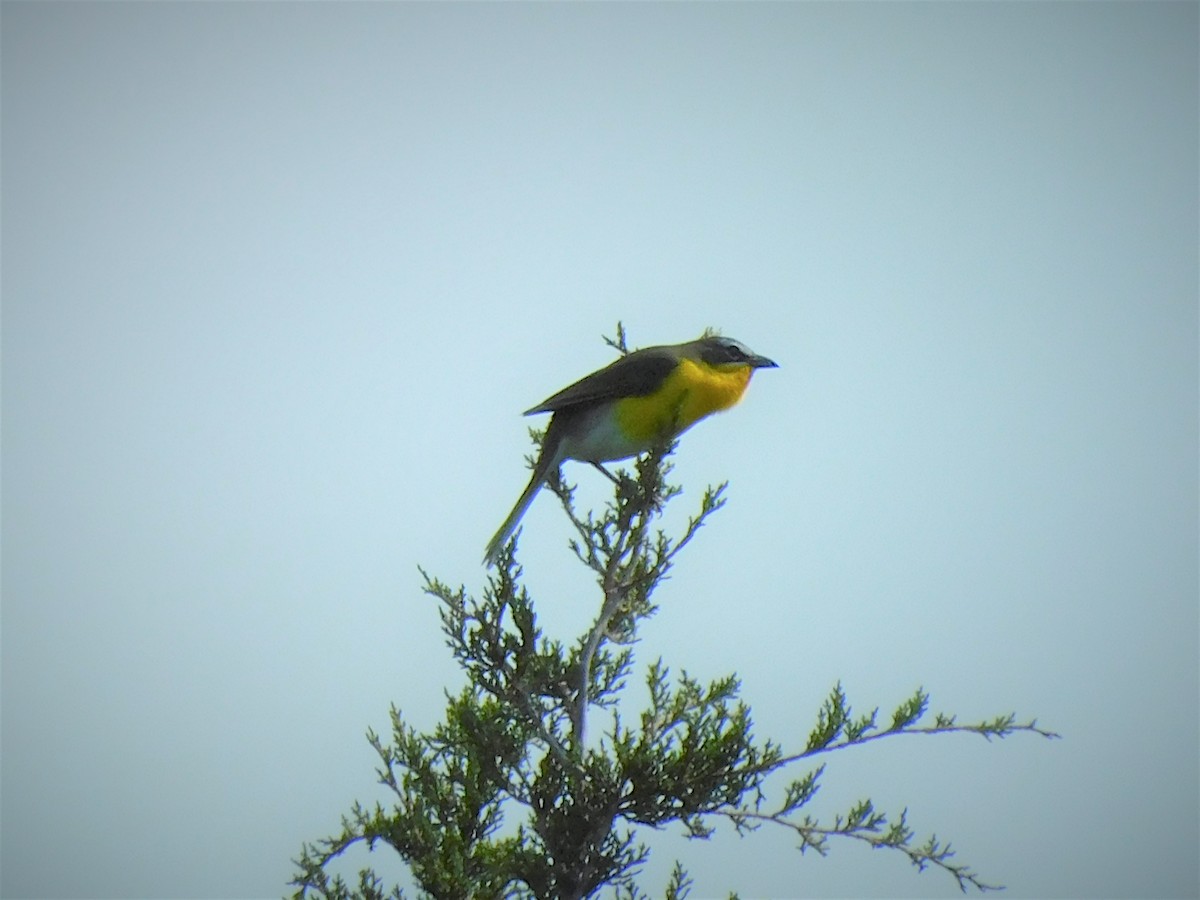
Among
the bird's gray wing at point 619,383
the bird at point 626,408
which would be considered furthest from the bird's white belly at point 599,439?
the bird's gray wing at point 619,383

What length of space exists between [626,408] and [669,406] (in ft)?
0.93

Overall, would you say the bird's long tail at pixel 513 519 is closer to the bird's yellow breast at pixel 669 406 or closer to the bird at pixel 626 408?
the bird at pixel 626 408

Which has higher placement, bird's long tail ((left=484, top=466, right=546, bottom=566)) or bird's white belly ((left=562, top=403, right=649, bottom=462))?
bird's white belly ((left=562, top=403, right=649, bottom=462))

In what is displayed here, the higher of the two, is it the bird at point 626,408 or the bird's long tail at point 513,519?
the bird at point 626,408

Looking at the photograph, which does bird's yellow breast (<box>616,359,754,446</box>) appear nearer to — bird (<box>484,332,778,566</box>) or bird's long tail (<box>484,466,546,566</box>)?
bird (<box>484,332,778,566</box>)

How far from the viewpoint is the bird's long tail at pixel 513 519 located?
6211mm

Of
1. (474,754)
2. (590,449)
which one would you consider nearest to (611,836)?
(474,754)

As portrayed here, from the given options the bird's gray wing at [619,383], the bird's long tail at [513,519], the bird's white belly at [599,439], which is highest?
the bird's gray wing at [619,383]

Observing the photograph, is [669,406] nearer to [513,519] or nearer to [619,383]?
[619,383]

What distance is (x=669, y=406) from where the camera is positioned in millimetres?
6703

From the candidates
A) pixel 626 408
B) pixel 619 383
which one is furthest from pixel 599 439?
pixel 619 383

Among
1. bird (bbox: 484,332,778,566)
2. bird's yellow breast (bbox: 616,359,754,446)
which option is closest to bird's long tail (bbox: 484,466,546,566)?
bird (bbox: 484,332,778,566)

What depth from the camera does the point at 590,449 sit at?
6875 mm

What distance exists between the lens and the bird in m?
6.72
